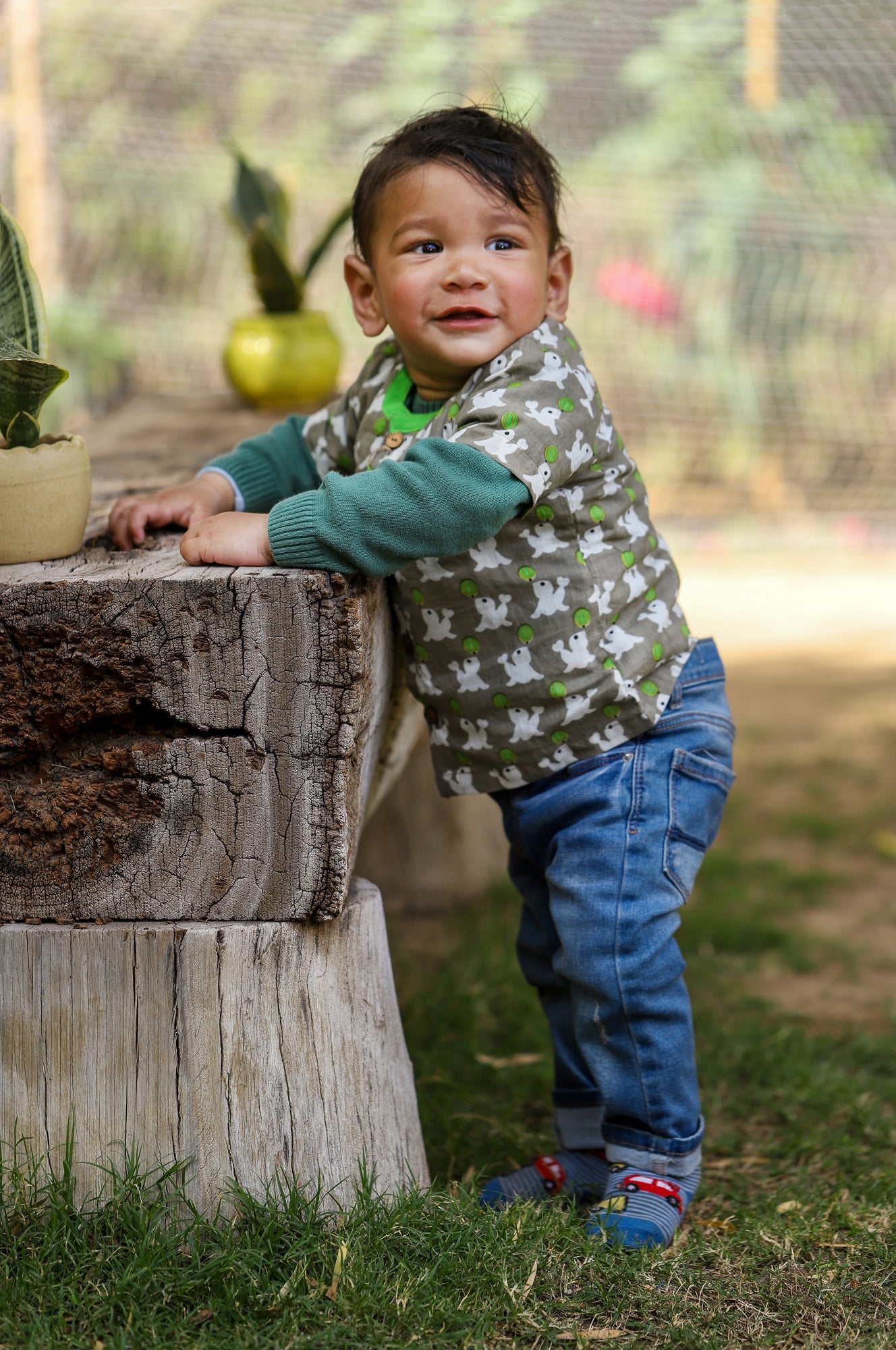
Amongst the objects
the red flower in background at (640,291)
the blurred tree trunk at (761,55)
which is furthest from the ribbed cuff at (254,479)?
the red flower in background at (640,291)

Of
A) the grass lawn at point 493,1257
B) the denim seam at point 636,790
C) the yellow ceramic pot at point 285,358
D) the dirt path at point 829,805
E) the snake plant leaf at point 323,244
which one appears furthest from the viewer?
the yellow ceramic pot at point 285,358

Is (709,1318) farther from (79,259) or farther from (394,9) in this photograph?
(79,259)

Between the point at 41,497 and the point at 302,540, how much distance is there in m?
0.40

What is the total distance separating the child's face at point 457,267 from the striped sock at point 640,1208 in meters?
1.21

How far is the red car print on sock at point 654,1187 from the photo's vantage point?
1.97 meters

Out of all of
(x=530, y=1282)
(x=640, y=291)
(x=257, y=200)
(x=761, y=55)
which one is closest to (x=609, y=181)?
(x=640, y=291)

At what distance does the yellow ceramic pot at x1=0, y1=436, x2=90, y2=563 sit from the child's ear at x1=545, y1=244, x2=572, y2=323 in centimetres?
74

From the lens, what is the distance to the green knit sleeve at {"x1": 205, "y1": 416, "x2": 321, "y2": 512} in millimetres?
2273

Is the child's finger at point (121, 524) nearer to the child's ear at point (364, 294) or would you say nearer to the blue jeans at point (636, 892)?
the child's ear at point (364, 294)

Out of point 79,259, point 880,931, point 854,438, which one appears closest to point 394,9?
point 79,259

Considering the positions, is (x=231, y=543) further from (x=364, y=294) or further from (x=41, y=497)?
(x=364, y=294)

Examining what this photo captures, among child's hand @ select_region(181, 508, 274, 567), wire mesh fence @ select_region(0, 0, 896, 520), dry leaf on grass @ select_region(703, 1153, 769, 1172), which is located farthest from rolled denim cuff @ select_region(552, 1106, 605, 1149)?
wire mesh fence @ select_region(0, 0, 896, 520)

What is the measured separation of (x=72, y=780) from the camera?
1.73 meters

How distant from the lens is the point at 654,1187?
1.97m
